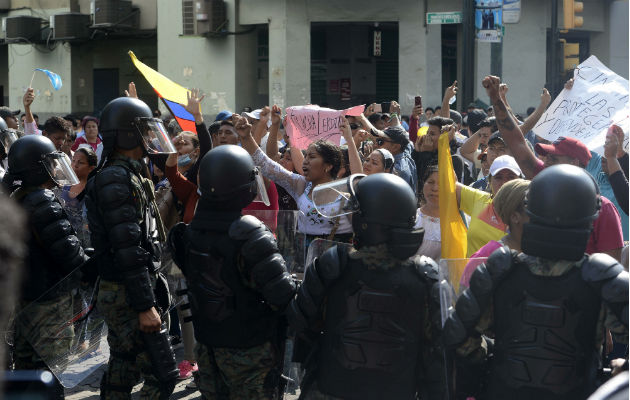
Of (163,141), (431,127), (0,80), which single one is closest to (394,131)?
(431,127)

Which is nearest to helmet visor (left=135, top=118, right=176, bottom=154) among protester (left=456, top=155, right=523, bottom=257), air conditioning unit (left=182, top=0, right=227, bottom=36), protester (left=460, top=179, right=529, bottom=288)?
protester (left=456, top=155, right=523, bottom=257)

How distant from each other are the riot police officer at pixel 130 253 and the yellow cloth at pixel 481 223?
1782 millimetres

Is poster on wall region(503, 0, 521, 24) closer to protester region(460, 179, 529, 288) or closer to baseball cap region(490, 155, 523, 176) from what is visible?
baseball cap region(490, 155, 523, 176)

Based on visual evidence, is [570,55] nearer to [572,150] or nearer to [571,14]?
[571,14]

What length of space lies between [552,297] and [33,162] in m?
3.42

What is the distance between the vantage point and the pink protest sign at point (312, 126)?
739 centimetres

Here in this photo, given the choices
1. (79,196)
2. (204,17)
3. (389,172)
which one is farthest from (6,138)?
(204,17)

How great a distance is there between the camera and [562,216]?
3.05m

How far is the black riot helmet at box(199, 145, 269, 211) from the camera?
390 cm

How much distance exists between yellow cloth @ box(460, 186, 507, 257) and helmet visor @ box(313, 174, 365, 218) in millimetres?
956

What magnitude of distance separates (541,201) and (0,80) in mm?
28737

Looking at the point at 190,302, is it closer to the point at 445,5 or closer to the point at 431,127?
the point at 431,127

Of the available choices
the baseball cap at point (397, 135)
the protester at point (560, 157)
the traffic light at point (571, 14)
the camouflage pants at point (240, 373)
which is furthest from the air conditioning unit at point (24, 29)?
the camouflage pants at point (240, 373)

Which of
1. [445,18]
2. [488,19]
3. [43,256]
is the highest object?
[445,18]
